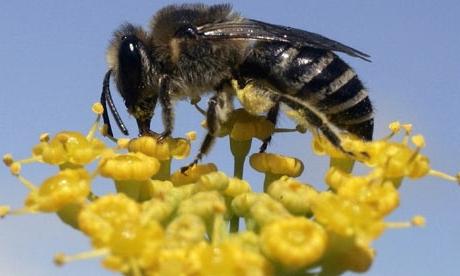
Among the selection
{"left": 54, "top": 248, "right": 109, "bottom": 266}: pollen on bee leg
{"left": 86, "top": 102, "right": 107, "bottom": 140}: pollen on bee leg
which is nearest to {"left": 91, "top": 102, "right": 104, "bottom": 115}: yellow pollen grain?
{"left": 86, "top": 102, "right": 107, "bottom": 140}: pollen on bee leg

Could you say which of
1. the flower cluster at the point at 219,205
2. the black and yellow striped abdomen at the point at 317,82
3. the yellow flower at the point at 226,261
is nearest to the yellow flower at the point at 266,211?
the flower cluster at the point at 219,205

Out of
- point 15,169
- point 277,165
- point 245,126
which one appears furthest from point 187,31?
point 15,169

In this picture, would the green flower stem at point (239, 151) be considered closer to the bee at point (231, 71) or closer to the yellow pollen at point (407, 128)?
the bee at point (231, 71)

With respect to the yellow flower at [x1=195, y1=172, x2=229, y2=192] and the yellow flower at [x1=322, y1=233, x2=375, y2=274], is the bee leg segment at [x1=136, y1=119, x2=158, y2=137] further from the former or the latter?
the yellow flower at [x1=322, y1=233, x2=375, y2=274]

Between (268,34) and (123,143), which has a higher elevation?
(268,34)

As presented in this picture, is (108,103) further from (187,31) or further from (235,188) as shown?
(235,188)

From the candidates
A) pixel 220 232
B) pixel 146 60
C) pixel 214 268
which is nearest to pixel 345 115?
pixel 146 60
